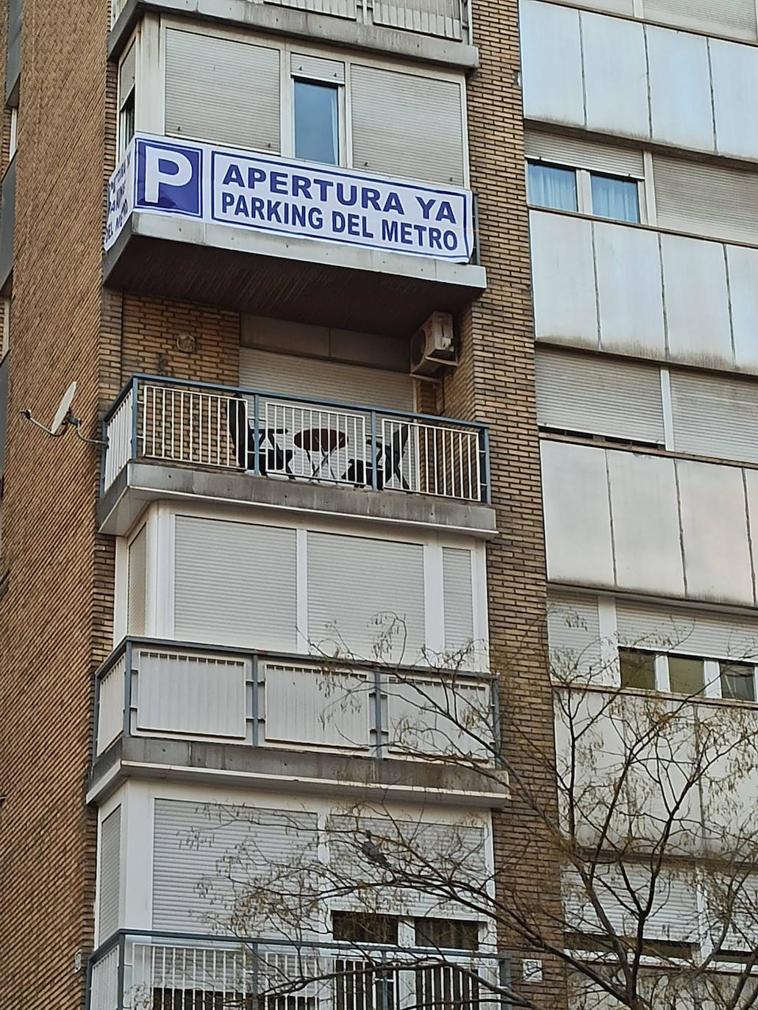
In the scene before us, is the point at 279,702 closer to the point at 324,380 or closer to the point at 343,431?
the point at 343,431

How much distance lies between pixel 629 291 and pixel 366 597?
18.8 feet

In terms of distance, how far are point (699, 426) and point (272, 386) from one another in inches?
215

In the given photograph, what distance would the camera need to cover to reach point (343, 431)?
26281mm

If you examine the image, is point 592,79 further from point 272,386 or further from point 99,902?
point 99,902

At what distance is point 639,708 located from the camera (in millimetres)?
24859

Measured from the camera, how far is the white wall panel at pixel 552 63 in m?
28.5

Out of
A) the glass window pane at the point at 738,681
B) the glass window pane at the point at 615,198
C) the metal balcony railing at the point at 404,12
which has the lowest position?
the glass window pane at the point at 738,681

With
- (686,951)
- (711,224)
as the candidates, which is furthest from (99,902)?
(711,224)

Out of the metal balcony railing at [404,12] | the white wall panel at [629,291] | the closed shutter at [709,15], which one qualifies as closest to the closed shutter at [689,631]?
the white wall panel at [629,291]

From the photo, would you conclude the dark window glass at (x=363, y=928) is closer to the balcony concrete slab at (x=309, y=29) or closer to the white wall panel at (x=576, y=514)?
the white wall panel at (x=576, y=514)

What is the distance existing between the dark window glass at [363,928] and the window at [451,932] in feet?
1.65

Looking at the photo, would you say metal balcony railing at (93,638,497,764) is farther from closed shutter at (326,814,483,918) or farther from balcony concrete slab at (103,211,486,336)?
balcony concrete slab at (103,211,486,336)

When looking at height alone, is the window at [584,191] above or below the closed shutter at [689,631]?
above

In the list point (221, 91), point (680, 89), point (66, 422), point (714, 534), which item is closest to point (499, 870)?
point (714, 534)
